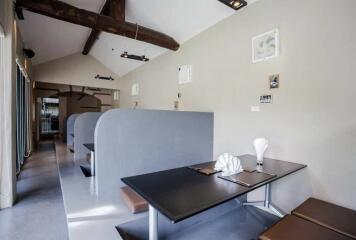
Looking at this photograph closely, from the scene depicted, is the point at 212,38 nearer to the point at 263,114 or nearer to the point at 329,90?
the point at 263,114

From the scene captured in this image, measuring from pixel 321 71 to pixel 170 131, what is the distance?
74.3 inches

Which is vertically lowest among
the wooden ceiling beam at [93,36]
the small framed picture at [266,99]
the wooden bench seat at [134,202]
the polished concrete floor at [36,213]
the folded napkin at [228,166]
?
the polished concrete floor at [36,213]

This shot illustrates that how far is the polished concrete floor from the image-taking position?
1.97m

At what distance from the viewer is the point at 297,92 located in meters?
2.25

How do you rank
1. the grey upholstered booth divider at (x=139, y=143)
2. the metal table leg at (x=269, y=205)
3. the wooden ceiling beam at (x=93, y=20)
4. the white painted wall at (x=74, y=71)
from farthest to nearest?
the white painted wall at (x=74, y=71) → the wooden ceiling beam at (x=93, y=20) → the metal table leg at (x=269, y=205) → the grey upholstered booth divider at (x=139, y=143)

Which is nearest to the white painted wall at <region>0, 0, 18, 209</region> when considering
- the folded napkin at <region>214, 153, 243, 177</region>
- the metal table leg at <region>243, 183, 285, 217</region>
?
the folded napkin at <region>214, 153, 243, 177</region>

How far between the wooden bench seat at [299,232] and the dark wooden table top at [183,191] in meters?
0.31

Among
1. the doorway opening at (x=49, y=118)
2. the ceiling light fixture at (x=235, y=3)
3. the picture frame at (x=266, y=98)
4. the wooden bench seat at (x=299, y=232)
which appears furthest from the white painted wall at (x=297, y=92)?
the doorway opening at (x=49, y=118)

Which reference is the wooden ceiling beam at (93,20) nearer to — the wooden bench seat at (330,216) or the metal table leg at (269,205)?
the metal table leg at (269,205)

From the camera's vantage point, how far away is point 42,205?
253 centimetres

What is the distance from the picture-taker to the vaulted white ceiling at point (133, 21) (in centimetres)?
327

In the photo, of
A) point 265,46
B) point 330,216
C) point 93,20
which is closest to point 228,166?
point 330,216

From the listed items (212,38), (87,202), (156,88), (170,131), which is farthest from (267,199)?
(156,88)

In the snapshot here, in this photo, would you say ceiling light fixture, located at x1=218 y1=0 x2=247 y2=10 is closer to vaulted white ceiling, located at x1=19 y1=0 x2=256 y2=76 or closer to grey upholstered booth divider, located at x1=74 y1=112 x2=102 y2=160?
vaulted white ceiling, located at x1=19 y1=0 x2=256 y2=76
